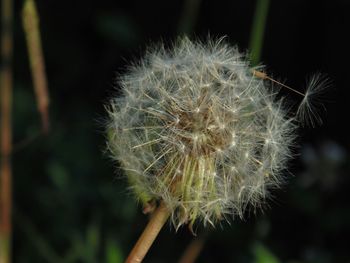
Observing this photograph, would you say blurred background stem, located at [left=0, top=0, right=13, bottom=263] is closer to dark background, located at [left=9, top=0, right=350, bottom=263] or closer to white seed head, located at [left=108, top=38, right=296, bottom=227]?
dark background, located at [left=9, top=0, right=350, bottom=263]

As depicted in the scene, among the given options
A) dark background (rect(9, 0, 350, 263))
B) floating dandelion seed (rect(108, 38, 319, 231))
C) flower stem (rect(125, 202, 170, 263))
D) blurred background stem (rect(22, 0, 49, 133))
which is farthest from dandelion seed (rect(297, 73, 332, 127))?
dark background (rect(9, 0, 350, 263))

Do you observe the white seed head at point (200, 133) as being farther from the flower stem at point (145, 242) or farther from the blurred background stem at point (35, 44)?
the blurred background stem at point (35, 44)

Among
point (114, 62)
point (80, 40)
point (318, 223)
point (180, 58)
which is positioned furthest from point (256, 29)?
point (80, 40)

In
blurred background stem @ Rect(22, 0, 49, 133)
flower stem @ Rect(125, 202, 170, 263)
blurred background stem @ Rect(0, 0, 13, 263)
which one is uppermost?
blurred background stem @ Rect(22, 0, 49, 133)

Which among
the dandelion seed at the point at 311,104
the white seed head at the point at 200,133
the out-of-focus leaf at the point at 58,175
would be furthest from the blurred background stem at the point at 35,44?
the out-of-focus leaf at the point at 58,175

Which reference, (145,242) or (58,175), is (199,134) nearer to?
(145,242)

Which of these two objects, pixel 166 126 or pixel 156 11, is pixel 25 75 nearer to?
pixel 156 11

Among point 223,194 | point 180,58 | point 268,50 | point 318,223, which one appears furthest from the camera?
point 268,50
